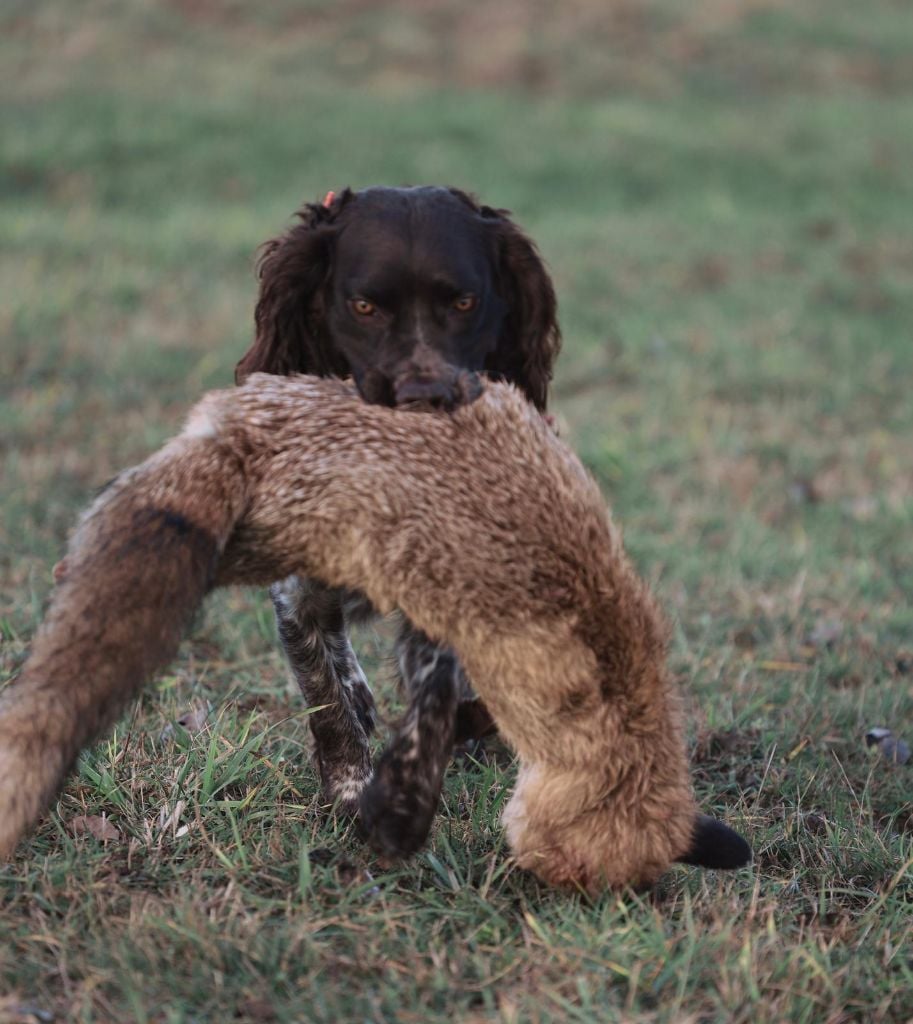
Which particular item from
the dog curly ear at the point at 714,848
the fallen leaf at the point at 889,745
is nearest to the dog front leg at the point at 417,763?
the dog curly ear at the point at 714,848

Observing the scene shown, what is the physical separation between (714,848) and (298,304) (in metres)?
2.15

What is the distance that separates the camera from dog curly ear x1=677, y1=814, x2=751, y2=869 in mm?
2932

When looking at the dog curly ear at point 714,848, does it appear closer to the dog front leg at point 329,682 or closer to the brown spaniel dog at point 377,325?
the brown spaniel dog at point 377,325

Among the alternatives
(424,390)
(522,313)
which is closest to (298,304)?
(522,313)

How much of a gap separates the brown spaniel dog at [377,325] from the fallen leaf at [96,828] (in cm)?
54

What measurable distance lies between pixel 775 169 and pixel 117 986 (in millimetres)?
12156

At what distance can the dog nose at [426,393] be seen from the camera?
3250 mm

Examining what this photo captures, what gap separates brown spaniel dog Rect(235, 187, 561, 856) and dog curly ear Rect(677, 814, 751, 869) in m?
0.70

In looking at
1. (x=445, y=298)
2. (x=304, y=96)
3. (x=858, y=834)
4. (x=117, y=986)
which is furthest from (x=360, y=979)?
(x=304, y=96)

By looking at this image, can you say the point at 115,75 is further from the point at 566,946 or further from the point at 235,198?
the point at 566,946

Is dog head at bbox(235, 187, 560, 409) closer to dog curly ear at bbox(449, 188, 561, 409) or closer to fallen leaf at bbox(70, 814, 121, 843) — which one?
dog curly ear at bbox(449, 188, 561, 409)

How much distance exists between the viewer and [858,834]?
353 centimetres

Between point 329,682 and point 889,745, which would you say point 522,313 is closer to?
point 329,682

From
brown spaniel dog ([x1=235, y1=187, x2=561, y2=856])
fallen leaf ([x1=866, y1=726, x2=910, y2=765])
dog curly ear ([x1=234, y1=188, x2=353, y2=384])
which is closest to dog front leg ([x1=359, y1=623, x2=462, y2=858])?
brown spaniel dog ([x1=235, y1=187, x2=561, y2=856])
